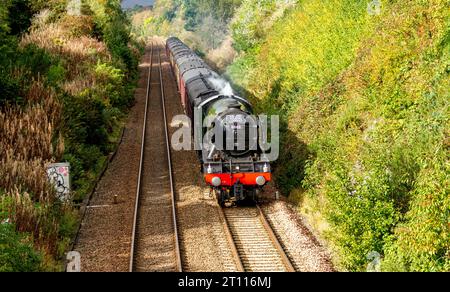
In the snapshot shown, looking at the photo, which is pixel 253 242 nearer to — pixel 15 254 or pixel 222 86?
pixel 15 254

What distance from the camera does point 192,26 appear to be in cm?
11075

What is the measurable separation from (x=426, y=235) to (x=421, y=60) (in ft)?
25.8

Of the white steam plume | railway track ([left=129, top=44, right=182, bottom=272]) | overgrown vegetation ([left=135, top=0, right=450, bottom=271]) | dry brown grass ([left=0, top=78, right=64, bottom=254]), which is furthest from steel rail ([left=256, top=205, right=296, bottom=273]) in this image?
dry brown grass ([left=0, top=78, right=64, bottom=254])

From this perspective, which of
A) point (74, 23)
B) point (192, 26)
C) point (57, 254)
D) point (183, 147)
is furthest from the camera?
point (192, 26)

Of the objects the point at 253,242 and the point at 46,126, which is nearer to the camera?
the point at 253,242

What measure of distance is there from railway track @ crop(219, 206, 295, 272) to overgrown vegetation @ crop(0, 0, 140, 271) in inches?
193

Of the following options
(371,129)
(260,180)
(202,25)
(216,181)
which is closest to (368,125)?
(371,129)

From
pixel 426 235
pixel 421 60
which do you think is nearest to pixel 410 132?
pixel 421 60

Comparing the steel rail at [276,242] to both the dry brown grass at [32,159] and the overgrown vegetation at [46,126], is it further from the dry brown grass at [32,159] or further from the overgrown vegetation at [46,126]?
the dry brown grass at [32,159]

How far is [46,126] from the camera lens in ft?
63.0

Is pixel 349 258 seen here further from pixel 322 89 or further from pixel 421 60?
pixel 322 89

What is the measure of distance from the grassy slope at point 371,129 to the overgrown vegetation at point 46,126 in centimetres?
774

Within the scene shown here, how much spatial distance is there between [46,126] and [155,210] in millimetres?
5075

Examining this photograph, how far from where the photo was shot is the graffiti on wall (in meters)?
17.4
